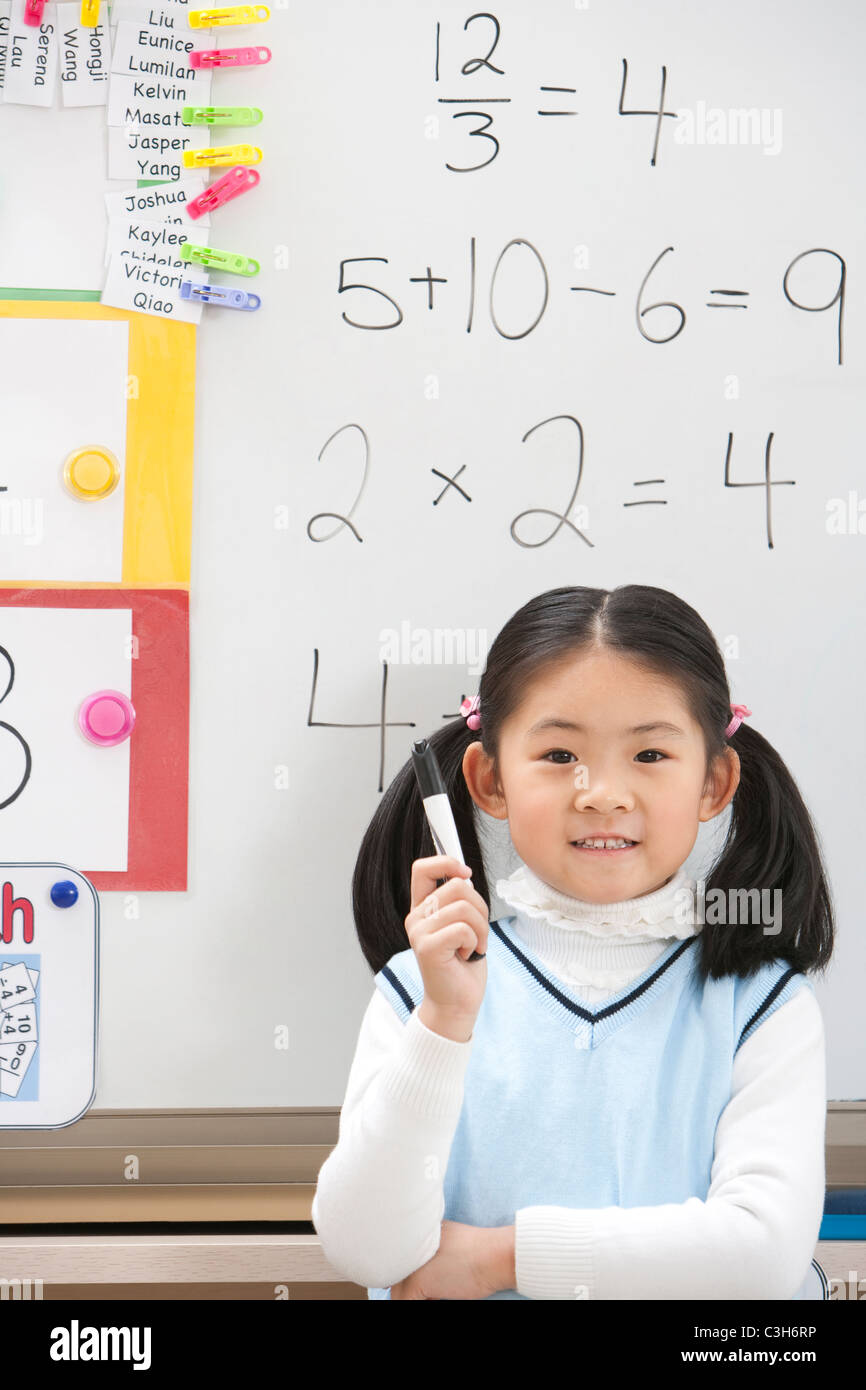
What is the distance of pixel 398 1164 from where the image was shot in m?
0.78

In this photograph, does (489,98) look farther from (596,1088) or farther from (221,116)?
(596,1088)

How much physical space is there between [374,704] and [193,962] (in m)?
0.29

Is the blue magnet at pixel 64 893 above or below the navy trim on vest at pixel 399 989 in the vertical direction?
above

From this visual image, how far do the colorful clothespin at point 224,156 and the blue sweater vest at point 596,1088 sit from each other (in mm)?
742

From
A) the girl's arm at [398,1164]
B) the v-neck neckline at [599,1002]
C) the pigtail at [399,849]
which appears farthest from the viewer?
the pigtail at [399,849]

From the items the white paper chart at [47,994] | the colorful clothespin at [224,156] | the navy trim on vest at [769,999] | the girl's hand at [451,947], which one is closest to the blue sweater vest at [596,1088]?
the navy trim on vest at [769,999]

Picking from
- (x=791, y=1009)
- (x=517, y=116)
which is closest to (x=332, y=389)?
(x=517, y=116)

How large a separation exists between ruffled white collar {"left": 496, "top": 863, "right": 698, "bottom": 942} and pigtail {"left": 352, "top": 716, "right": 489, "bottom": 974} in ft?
0.46

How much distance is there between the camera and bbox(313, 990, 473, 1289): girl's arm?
783 mm

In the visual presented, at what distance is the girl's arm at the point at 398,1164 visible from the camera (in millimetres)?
783

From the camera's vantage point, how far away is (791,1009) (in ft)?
2.90

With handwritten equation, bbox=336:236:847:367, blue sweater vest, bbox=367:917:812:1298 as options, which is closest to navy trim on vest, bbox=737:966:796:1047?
blue sweater vest, bbox=367:917:812:1298

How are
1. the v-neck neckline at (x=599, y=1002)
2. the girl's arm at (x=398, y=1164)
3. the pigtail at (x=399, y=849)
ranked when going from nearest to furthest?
the girl's arm at (x=398, y=1164) → the v-neck neckline at (x=599, y=1002) → the pigtail at (x=399, y=849)

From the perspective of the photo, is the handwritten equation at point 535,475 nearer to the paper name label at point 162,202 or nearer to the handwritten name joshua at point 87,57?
the paper name label at point 162,202
